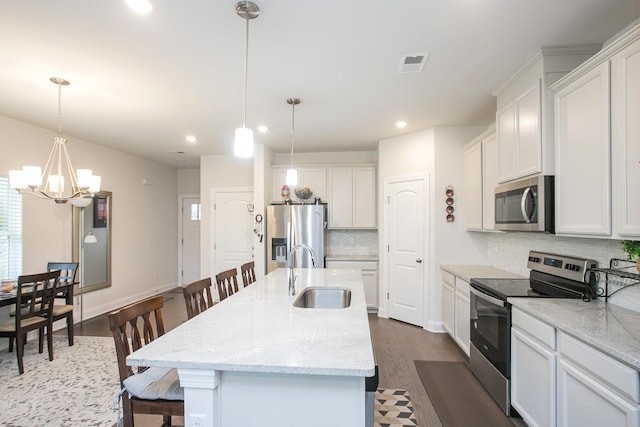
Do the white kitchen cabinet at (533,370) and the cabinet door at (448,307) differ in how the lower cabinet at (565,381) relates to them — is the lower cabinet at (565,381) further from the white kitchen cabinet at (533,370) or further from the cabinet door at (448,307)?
the cabinet door at (448,307)

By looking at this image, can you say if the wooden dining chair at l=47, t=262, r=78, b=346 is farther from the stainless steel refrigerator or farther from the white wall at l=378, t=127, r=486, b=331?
the white wall at l=378, t=127, r=486, b=331

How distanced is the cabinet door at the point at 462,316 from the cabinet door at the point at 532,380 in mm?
866

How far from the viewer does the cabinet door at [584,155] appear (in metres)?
1.75

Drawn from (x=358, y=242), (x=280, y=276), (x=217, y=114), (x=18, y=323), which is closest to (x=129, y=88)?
(x=217, y=114)

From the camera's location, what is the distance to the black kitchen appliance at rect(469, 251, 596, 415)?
2172mm

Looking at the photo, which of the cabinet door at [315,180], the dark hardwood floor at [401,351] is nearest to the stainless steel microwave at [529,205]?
the dark hardwood floor at [401,351]

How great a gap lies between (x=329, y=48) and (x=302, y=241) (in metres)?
3.02

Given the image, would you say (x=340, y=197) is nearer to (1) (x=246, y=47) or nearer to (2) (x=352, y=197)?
(2) (x=352, y=197)

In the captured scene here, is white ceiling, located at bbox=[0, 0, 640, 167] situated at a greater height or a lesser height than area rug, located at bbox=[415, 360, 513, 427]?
greater

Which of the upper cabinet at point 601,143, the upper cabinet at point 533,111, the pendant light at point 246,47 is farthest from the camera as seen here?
the upper cabinet at point 533,111

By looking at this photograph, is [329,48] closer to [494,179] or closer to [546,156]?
[546,156]

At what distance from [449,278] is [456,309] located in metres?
0.38

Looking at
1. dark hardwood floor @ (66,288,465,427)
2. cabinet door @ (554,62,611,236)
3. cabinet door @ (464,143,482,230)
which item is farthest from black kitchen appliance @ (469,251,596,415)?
cabinet door @ (464,143,482,230)

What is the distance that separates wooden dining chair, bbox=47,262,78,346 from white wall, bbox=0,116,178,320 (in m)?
0.30
